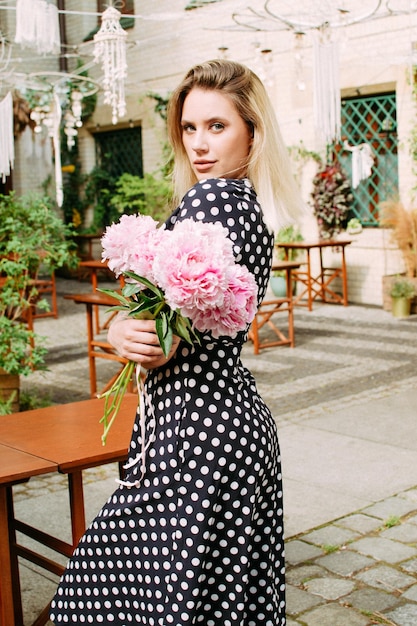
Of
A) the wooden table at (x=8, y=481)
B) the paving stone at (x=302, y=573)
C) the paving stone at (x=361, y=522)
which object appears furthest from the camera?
the paving stone at (x=361, y=522)

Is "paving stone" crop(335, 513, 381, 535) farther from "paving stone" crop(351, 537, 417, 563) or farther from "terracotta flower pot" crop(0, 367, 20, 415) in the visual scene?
"terracotta flower pot" crop(0, 367, 20, 415)

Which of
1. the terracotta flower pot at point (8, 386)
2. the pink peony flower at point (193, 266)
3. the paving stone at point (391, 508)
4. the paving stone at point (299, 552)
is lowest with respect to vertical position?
the paving stone at point (299, 552)

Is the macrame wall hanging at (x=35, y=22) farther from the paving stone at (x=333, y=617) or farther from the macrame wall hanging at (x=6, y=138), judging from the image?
the paving stone at (x=333, y=617)

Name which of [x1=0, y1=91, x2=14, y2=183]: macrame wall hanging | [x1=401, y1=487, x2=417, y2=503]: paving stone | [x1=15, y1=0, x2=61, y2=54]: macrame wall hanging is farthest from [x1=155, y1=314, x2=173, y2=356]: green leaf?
[x1=0, y1=91, x2=14, y2=183]: macrame wall hanging

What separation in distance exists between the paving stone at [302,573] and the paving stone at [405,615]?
41cm

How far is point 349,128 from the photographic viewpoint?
1198cm

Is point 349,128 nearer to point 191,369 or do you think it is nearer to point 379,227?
point 379,227

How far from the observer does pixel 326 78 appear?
761cm

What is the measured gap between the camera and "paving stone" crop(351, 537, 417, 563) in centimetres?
367

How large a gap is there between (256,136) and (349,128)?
Result: 10.2 meters

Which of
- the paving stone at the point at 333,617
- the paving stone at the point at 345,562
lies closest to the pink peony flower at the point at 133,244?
the paving stone at the point at 333,617

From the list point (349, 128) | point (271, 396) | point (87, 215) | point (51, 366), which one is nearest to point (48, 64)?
point (87, 215)

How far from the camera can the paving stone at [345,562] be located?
3570 millimetres

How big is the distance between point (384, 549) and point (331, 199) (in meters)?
8.57
